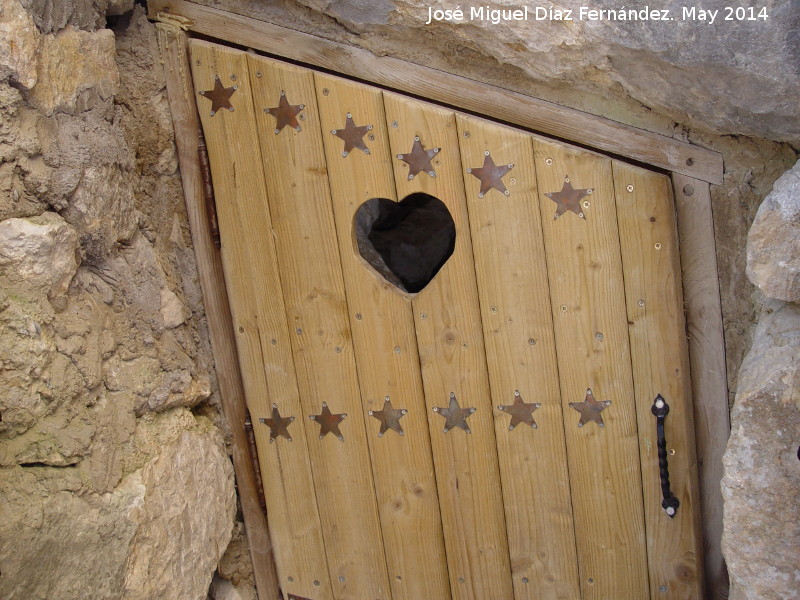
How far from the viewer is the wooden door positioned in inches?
72.5

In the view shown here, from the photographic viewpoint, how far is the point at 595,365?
74.1 inches

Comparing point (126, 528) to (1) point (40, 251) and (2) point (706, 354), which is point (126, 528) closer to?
(1) point (40, 251)

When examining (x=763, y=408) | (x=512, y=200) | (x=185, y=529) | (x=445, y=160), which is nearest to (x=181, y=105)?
(x=445, y=160)

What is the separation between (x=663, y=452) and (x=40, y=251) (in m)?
1.42

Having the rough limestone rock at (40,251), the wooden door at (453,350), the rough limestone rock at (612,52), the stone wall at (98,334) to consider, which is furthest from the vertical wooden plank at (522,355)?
the rough limestone rock at (40,251)

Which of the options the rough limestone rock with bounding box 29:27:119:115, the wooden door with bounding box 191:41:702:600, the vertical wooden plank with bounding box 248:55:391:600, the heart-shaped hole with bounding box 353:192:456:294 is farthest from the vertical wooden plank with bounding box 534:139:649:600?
the heart-shaped hole with bounding box 353:192:456:294

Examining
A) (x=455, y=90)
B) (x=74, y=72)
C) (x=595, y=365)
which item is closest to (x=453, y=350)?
(x=595, y=365)

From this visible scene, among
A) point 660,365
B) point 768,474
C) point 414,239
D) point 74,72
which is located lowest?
point 768,474

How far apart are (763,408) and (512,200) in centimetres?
70

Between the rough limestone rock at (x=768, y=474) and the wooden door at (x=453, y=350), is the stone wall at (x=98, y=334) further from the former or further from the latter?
the rough limestone rock at (x=768, y=474)

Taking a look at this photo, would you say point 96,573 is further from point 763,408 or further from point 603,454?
point 763,408

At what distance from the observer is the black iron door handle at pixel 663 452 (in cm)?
183

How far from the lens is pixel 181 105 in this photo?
2098 millimetres

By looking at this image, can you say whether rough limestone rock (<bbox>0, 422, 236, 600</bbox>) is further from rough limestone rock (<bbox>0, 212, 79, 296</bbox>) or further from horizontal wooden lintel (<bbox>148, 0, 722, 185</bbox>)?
horizontal wooden lintel (<bbox>148, 0, 722, 185</bbox>)
